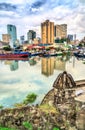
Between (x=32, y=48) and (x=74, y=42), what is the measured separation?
Result: 708mm

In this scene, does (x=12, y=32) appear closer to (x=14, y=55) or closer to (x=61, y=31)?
(x=14, y=55)

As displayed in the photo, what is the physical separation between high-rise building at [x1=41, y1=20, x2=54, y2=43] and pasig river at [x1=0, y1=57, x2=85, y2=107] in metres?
0.31

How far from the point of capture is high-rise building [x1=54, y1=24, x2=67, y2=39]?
146 inches

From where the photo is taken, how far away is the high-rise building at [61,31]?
146 inches

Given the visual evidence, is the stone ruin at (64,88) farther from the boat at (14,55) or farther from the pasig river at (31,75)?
the boat at (14,55)

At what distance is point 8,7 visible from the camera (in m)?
3.44

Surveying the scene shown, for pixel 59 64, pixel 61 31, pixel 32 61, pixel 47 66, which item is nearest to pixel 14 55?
pixel 32 61

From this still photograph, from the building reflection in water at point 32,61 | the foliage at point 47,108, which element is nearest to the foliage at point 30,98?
the foliage at point 47,108

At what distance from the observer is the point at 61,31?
3.76 metres

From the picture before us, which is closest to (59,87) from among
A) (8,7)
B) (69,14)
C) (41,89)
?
(41,89)

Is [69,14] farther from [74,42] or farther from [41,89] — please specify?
[41,89]

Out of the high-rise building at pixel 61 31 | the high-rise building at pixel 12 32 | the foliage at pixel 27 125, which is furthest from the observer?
the high-rise building at pixel 61 31

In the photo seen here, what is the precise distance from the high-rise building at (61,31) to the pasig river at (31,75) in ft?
1.21

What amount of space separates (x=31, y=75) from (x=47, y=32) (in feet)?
2.42
